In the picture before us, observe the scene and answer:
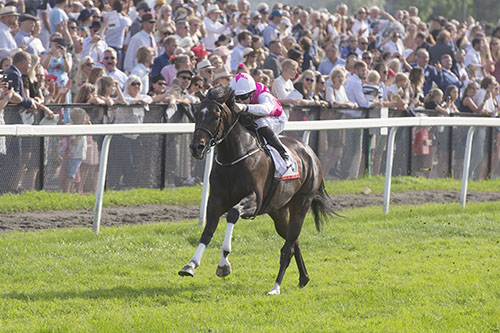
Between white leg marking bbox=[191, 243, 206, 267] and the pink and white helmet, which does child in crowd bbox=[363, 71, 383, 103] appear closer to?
the pink and white helmet

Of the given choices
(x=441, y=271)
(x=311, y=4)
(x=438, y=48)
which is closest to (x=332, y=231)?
(x=441, y=271)

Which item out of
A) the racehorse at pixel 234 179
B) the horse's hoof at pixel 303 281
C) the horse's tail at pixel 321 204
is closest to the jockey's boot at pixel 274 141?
the racehorse at pixel 234 179

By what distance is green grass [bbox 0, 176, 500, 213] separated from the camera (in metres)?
9.66

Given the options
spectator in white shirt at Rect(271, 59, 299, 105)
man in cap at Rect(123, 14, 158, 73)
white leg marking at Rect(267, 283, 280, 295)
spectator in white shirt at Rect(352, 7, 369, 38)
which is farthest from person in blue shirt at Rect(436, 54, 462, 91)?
white leg marking at Rect(267, 283, 280, 295)

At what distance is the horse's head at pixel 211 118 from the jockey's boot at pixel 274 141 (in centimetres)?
54

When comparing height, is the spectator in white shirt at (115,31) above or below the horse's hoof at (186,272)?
above

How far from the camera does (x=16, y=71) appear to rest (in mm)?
10094

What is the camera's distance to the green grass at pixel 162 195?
31.7 feet

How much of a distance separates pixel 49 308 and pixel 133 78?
18.8 ft

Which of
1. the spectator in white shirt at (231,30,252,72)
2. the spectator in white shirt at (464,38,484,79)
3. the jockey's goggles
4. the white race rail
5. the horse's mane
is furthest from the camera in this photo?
the spectator in white shirt at (464,38,484,79)

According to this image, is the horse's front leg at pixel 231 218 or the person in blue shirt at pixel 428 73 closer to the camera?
the horse's front leg at pixel 231 218

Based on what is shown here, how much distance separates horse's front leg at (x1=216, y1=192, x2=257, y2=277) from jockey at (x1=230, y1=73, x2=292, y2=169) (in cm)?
62

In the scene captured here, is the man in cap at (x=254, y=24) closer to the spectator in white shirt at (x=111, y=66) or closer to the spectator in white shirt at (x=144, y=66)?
the spectator in white shirt at (x=144, y=66)

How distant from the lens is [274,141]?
7.45m
